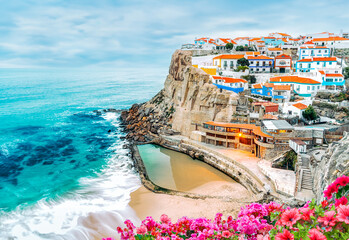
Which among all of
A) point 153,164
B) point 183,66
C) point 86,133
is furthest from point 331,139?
point 86,133

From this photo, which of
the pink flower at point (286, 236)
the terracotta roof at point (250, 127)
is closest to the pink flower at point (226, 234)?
the pink flower at point (286, 236)

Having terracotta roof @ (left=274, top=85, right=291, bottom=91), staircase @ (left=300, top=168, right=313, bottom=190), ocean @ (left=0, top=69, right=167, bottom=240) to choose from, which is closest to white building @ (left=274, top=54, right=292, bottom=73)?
terracotta roof @ (left=274, top=85, right=291, bottom=91)

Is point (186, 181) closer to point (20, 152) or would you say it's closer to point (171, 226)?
point (171, 226)

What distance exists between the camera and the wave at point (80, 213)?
1911 cm

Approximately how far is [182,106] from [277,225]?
38837 millimetres

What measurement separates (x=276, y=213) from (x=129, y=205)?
19021 mm

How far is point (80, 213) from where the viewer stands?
842 inches

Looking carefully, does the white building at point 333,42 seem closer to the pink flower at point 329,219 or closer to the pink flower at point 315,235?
the pink flower at point 329,219

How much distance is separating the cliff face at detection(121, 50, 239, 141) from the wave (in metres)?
14.7

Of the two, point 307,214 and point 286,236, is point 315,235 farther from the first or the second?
point 307,214

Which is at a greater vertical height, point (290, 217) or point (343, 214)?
point (343, 214)

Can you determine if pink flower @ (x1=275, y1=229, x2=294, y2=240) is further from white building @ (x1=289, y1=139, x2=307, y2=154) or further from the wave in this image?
white building @ (x1=289, y1=139, x2=307, y2=154)

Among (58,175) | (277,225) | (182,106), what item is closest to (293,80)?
(182,106)

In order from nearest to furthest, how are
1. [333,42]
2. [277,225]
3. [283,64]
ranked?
[277,225] → [283,64] → [333,42]
